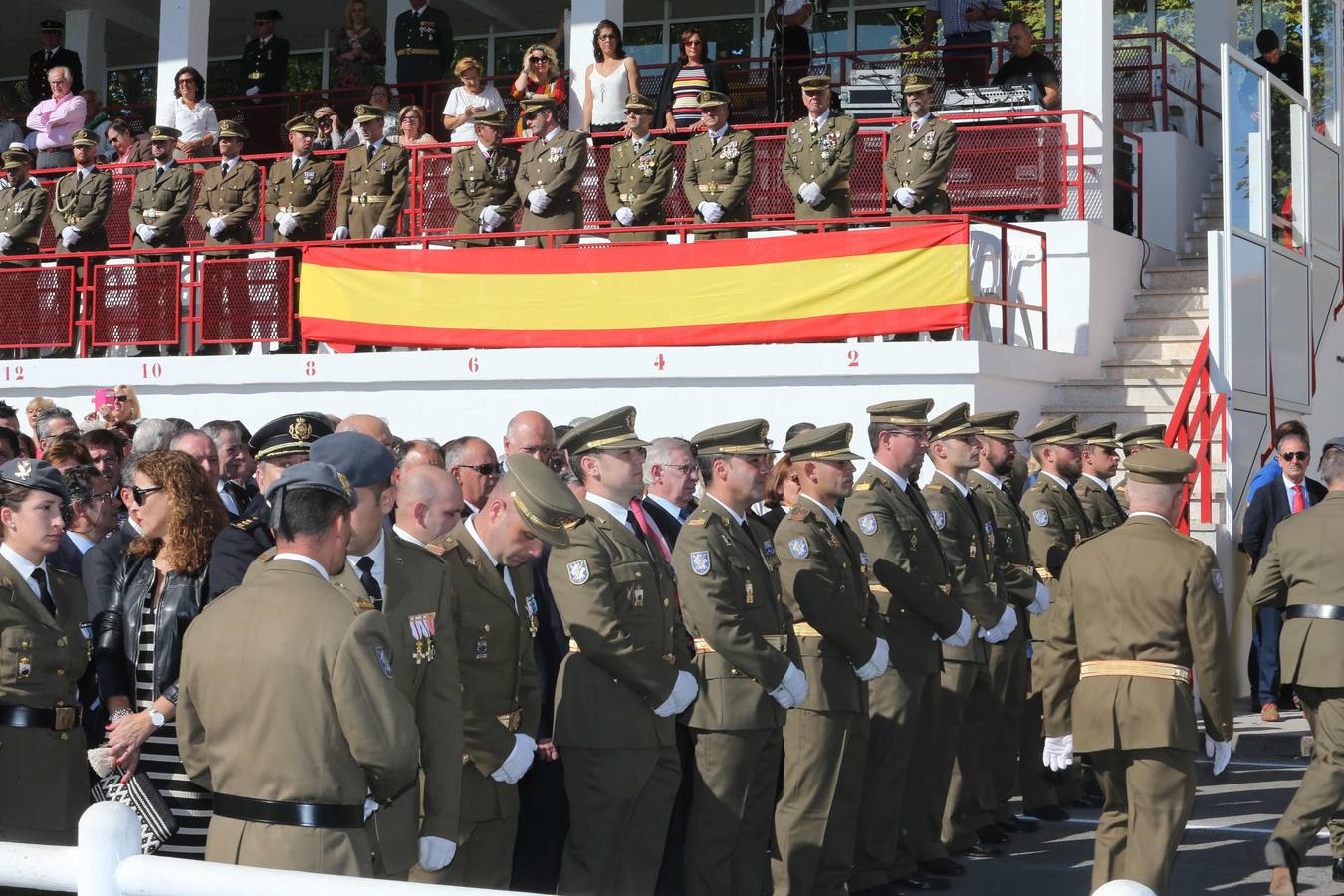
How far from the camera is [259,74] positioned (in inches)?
858

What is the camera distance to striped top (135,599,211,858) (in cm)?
500

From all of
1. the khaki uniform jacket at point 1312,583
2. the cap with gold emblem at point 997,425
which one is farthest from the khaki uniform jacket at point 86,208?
the khaki uniform jacket at point 1312,583

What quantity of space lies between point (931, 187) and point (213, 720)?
1071cm

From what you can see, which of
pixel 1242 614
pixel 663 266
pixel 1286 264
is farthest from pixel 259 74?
pixel 1242 614

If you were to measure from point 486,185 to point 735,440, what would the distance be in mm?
8776

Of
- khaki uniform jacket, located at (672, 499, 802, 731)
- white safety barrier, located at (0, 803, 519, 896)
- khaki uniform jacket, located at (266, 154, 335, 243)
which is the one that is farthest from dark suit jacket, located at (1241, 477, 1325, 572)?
white safety barrier, located at (0, 803, 519, 896)

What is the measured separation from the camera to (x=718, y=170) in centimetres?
1404

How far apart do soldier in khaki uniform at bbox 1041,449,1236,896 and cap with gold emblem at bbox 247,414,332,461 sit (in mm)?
2957

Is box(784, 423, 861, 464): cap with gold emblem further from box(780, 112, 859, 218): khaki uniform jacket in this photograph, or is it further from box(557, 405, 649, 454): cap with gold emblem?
box(780, 112, 859, 218): khaki uniform jacket

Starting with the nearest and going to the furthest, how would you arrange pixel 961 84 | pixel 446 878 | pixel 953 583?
pixel 446 878, pixel 953 583, pixel 961 84

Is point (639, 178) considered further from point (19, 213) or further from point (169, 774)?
point (169, 774)

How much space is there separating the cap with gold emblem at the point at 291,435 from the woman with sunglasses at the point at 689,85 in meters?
10.0

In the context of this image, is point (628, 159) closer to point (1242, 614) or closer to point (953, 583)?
point (1242, 614)

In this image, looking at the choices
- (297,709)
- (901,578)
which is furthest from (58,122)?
(297,709)
